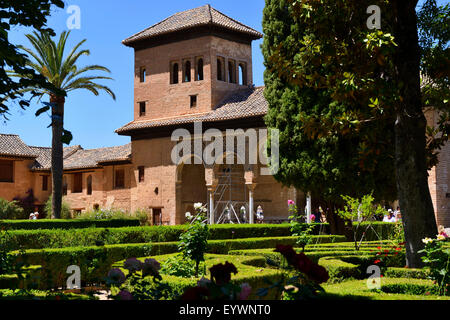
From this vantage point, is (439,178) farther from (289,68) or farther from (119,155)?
(119,155)

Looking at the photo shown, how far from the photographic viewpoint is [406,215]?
8477mm

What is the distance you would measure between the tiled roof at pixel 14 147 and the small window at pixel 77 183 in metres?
4.42

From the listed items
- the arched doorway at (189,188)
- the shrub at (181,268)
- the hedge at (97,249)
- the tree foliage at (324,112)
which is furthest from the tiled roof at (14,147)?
the shrub at (181,268)

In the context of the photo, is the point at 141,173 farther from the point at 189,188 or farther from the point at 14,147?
the point at 14,147

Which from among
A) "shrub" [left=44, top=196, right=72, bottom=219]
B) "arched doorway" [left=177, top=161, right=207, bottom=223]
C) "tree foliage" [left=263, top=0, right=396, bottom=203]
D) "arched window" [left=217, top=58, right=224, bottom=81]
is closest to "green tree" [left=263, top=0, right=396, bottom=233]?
"tree foliage" [left=263, top=0, right=396, bottom=203]

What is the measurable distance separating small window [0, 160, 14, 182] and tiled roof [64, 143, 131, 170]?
366 centimetres

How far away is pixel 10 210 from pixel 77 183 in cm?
453

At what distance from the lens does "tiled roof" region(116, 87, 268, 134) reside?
25156 millimetres

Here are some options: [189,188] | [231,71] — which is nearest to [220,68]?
[231,71]

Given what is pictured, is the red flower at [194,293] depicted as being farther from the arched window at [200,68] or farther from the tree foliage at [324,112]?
the arched window at [200,68]

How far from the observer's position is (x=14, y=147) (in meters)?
Result: 37.7

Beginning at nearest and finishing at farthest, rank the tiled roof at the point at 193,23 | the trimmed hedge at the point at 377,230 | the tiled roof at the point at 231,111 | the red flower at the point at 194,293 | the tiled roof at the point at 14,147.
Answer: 1. the red flower at the point at 194,293
2. the trimmed hedge at the point at 377,230
3. the tiled roof at the point at 231,111
4. the tiled roof at the point at 193,23
5. the tiled roof at the point at 14,147

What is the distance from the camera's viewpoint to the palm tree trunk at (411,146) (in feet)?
27.4

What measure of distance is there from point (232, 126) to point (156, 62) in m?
6.93
